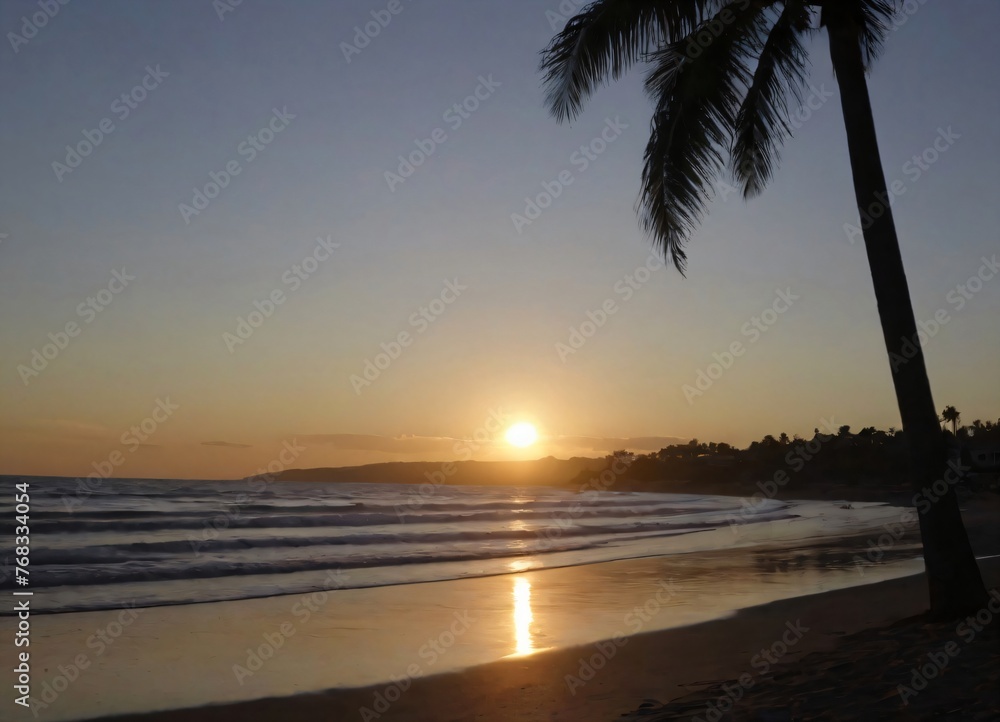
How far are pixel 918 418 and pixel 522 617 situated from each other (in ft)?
19.5

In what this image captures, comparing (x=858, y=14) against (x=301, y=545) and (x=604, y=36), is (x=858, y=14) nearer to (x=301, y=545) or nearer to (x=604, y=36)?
(x=604, y=36)

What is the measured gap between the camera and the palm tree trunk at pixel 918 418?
273 inches

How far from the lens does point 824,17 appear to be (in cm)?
772

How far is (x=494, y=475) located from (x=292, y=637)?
135371mm

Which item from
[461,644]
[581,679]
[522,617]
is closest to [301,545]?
[522,617]

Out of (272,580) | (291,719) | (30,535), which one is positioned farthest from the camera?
(30,535)

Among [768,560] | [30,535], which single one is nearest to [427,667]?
[768,560]

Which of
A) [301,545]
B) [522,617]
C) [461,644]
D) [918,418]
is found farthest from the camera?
[301,545]

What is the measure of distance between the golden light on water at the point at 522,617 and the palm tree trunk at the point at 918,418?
14.0 feet

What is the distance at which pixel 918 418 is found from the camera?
279 inches

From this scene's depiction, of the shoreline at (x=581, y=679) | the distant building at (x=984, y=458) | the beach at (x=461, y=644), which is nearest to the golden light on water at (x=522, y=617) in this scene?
the beach at (x=461, y=644)

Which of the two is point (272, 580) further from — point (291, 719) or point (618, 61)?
→ point (618, 61)

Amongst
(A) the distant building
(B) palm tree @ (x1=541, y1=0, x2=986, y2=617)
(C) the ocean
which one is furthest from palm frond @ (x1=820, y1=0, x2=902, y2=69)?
(C) the ocean

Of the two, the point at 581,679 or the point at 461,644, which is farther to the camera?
the point at 461,644
